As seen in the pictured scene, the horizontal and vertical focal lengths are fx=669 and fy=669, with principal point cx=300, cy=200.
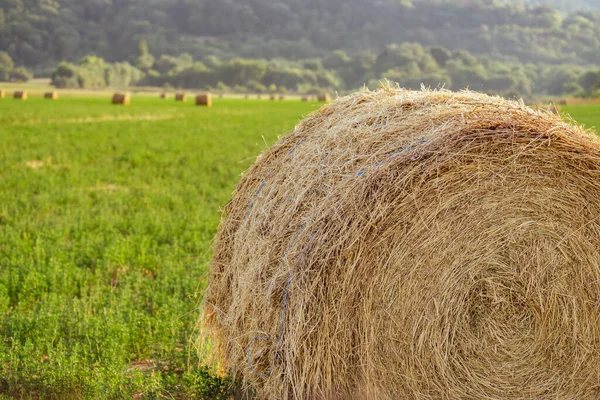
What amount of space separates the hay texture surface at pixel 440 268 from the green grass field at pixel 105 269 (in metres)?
0.96

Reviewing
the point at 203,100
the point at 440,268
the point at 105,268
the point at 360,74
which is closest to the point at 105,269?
the point at 105,268

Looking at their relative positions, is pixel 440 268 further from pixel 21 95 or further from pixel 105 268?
pixel 21 95

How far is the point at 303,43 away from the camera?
7121 inches

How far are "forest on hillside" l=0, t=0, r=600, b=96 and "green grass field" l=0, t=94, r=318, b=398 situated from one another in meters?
97.7

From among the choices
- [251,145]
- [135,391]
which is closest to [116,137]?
[251,145]

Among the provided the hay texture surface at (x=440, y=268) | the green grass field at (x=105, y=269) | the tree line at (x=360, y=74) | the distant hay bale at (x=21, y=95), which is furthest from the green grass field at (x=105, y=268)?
the tree line at (x=360, y=74)

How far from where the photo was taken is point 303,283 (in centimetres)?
388

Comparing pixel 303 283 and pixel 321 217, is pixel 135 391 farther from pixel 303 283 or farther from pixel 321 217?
pixel 321 217

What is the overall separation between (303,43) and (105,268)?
179 m

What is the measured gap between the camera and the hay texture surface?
3918 mm

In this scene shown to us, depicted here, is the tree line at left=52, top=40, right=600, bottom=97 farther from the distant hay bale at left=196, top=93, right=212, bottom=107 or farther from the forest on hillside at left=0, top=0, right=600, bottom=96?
the distant hay bale at left=196, top=93, right=212, bottom=107

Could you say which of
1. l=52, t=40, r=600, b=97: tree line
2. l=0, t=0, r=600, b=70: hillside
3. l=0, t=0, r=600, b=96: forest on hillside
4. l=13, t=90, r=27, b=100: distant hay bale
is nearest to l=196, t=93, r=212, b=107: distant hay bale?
l=13, t=90, r=27, b=100: distant hay bale

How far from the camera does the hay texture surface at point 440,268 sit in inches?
154

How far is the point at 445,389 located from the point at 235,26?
193896 mm
